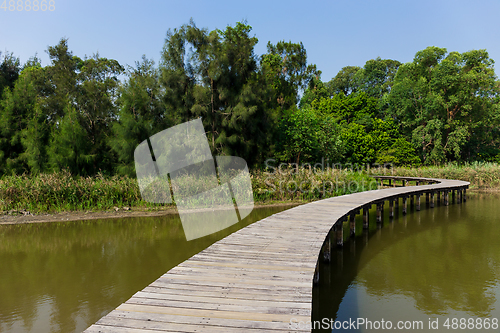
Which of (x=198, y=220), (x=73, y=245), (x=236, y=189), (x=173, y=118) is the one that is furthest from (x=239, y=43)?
(x=73, y=245)

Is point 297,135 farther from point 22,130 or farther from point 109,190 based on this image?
point 22,130

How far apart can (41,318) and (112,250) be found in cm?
285

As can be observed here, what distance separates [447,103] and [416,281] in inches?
1028

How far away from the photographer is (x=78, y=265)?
5.62 m

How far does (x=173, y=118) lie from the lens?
15.6 m

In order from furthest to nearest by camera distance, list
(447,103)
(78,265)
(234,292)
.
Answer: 1. (447,103)
2. (78,265)
3. (234,292)

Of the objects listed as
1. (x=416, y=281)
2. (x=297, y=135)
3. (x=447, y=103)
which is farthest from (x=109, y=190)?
(x=447, y=103)

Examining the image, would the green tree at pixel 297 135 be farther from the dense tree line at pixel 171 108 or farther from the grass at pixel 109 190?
the grass at pixel 109 190

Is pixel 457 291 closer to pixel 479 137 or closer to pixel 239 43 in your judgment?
pixel 239 43

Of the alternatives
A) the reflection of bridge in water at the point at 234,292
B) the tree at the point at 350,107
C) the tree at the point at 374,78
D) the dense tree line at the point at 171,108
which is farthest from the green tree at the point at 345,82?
the reflection of bridge in water at the point at 234,292

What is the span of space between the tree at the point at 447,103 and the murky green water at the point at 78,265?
2311cm

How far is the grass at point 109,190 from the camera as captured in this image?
10141 millimetres

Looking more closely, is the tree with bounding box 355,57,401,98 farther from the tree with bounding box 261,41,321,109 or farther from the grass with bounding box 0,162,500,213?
the grass with bounding box 0,162,500,213

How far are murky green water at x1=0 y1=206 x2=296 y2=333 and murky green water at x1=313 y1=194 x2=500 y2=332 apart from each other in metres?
2.70
